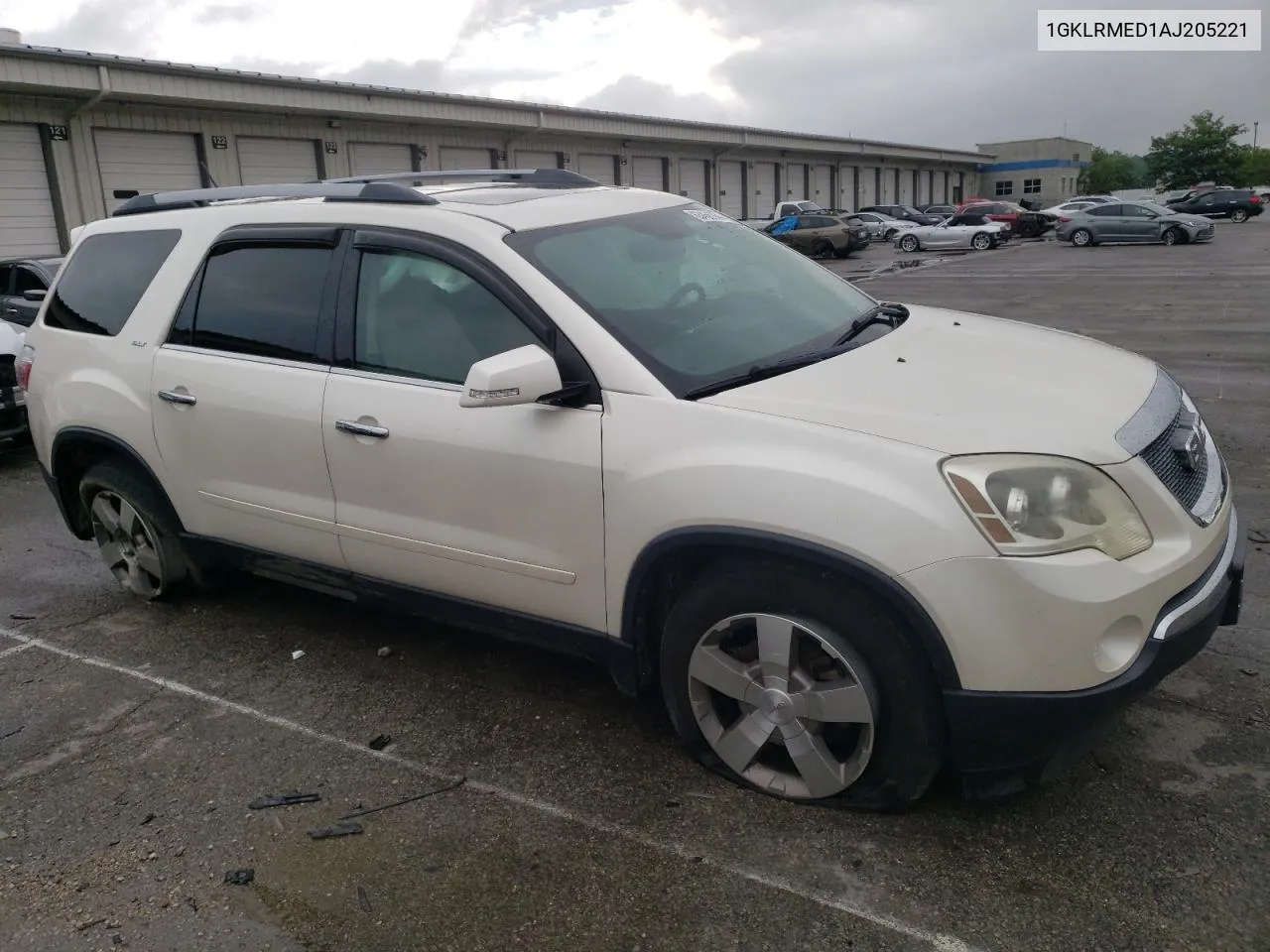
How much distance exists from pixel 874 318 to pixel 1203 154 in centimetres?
9456

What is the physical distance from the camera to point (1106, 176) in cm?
11662

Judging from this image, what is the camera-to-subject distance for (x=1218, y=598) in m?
2.84

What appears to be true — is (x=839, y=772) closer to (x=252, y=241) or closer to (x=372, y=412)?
(x=372, y=412)

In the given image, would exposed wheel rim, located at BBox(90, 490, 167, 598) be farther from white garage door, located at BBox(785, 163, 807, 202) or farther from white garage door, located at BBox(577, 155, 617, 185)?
white garage door, located at BBox(785, 163, 807, 202)

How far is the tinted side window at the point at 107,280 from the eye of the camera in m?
4.41

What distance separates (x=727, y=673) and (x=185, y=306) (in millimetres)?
2809

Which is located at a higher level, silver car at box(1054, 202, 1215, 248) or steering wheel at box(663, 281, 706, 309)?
steering wheel at box(663, 281, 706, 309)

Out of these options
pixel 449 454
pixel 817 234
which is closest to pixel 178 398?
pixel 449 454

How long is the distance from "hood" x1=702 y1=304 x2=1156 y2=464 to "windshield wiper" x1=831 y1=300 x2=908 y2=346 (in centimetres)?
12

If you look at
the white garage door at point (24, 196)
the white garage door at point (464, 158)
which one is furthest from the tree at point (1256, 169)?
the white garage door at point (24, 196)

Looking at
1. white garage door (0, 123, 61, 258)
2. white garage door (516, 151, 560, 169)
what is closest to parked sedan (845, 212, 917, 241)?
white garage door (516, 151, 560, 169)

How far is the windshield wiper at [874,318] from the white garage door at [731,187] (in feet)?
130

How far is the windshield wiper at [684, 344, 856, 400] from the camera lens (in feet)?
9.85

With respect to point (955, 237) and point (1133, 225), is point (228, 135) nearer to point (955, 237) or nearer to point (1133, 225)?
point (955, 237)
